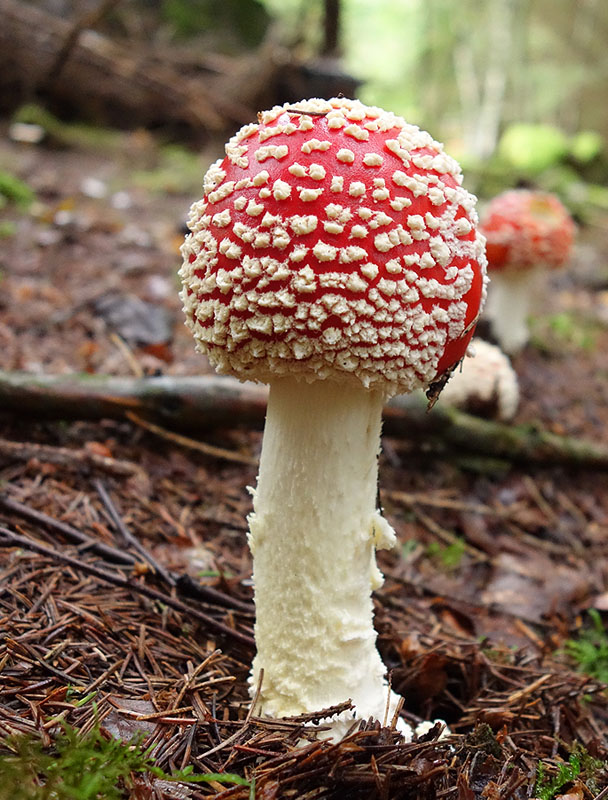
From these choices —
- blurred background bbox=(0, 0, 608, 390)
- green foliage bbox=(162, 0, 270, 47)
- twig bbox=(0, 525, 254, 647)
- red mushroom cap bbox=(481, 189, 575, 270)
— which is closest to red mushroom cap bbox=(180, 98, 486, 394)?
twig bbox=(0, 525, 254, 647)

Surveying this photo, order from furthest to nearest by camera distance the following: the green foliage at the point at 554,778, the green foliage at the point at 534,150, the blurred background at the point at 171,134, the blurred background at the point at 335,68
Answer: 1. the green foliage at the point at 534,150
2. the blurred background at the point at 335,68
3. the blurred background at the point at 171,134
4. the green foliage at the point at 554,778

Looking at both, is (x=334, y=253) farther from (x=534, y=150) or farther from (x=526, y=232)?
(x=534, y=150)

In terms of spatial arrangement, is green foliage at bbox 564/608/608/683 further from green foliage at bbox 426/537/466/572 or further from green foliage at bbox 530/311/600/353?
green foliage at bbox 530/311/600/353

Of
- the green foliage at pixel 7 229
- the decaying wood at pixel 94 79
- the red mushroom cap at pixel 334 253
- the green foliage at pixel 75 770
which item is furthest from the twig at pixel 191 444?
the decaying wood at pixel 94 79

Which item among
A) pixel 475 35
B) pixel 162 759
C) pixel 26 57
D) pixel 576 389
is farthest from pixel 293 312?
pixel 475 35

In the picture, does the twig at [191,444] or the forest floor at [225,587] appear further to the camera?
the twig at [191,444]

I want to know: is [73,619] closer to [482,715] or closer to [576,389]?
[482,715]

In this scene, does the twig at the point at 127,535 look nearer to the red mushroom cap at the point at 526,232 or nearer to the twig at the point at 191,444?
the twig at the point at 191,444
